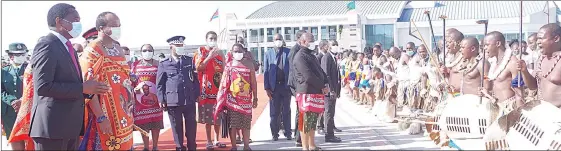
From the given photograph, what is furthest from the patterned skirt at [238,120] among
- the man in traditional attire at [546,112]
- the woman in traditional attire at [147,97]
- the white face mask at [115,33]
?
the man in traditional attire at [546,112]

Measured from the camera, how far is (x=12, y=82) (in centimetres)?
629

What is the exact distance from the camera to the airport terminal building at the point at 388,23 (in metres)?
40.5

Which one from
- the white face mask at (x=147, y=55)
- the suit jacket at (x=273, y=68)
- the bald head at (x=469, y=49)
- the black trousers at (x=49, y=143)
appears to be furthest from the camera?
the suit jacket at (x=273, y=68)

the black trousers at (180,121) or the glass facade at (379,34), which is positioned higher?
the glass facade at (379,34)

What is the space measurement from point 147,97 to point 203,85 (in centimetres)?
80

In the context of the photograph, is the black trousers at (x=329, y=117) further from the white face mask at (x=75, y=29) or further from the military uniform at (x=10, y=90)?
the white face mask at (x=75, y=29)

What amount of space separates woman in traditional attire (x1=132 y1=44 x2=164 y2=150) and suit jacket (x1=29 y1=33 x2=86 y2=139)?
303cm

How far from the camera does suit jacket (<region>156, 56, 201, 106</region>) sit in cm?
637

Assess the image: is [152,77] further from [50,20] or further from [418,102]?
[418,102]

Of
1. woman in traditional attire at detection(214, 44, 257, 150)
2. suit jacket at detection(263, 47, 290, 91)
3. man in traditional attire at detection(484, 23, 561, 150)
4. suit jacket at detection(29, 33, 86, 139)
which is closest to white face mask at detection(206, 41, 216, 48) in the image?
woman in traditional attire at detection(214, 44, 257, 150)

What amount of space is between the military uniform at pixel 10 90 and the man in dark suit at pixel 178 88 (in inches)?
64.1

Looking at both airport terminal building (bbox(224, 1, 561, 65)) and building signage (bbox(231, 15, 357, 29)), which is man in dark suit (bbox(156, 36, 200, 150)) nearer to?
airport terminal building (bbox(224, 1, 561, 65))

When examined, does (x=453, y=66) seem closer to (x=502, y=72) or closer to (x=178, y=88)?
(x=502, y=72)

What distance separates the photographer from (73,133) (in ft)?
12.0
